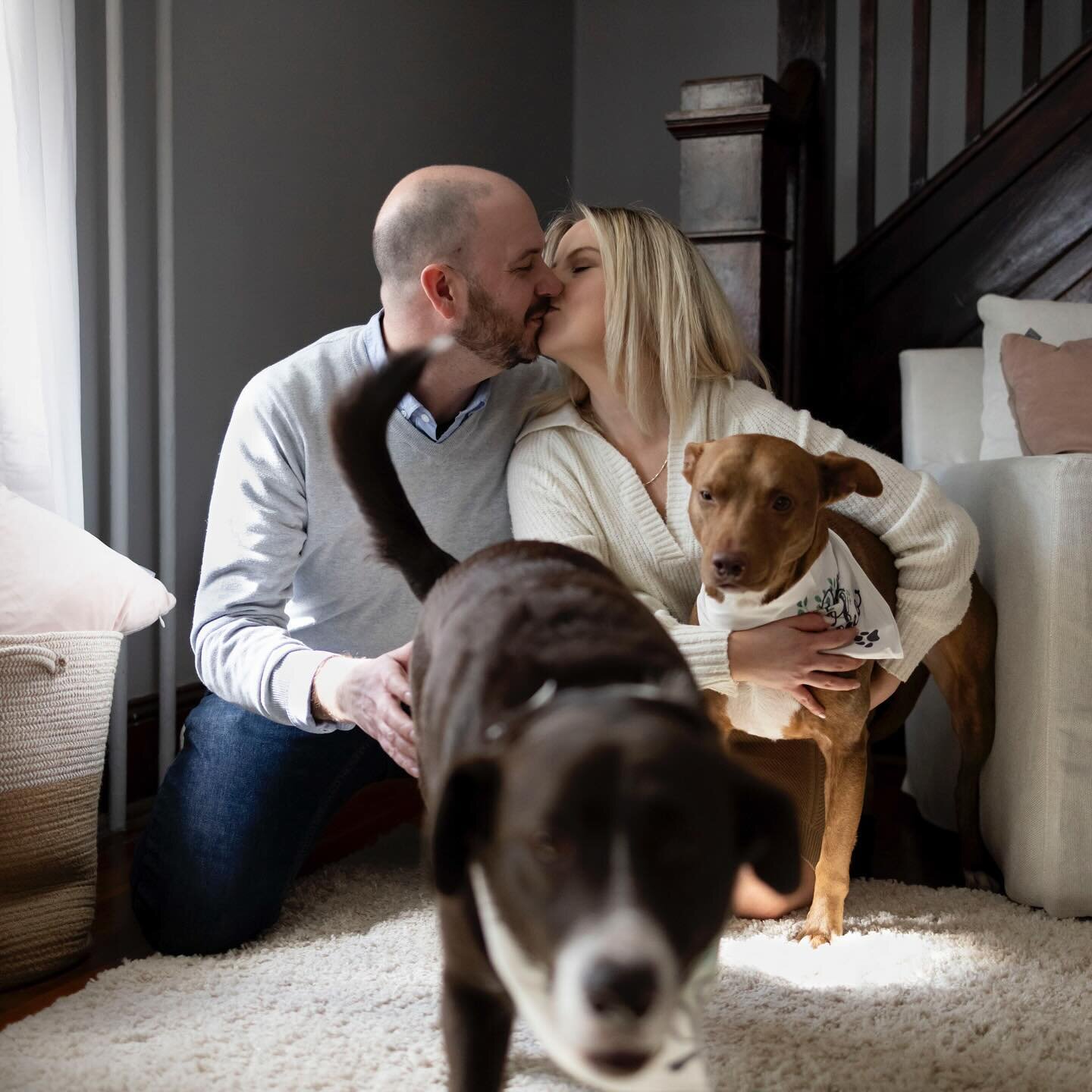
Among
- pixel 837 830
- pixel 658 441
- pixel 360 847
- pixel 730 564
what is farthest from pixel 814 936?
pixel 360 847

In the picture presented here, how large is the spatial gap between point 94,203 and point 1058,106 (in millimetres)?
2142

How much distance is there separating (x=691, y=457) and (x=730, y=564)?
0.78 feet

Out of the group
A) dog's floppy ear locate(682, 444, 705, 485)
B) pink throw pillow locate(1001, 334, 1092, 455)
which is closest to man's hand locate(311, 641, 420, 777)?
dog's floppy ear locate(682, 444, 705, 485)

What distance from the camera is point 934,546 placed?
1.70m

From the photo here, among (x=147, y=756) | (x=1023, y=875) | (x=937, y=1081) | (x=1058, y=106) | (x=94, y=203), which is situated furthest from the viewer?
(x=1058, y=106)

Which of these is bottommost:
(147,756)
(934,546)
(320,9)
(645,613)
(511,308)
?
(147,756)

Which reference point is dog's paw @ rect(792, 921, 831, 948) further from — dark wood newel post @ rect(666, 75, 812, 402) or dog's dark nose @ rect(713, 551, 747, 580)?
dark wood newel post @ rect(666, 75, 812, 402)

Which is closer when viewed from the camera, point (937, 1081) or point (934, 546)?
point (937, 1081)

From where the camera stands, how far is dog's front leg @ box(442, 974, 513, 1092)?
69 centimetres

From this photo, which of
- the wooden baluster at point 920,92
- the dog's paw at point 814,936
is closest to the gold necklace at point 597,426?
the dog's paw at point 814,936

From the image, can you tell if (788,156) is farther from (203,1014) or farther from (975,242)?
(203,1014)

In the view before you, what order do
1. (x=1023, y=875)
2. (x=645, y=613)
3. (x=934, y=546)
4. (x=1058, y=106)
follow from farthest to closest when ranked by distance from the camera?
(x=1058, y=106) < (x=1023, y=875) < (x=934, y=546) < (x=645, y=613)

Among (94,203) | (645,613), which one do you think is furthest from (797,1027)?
(94,203)

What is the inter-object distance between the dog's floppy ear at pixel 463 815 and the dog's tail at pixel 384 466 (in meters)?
0.27
